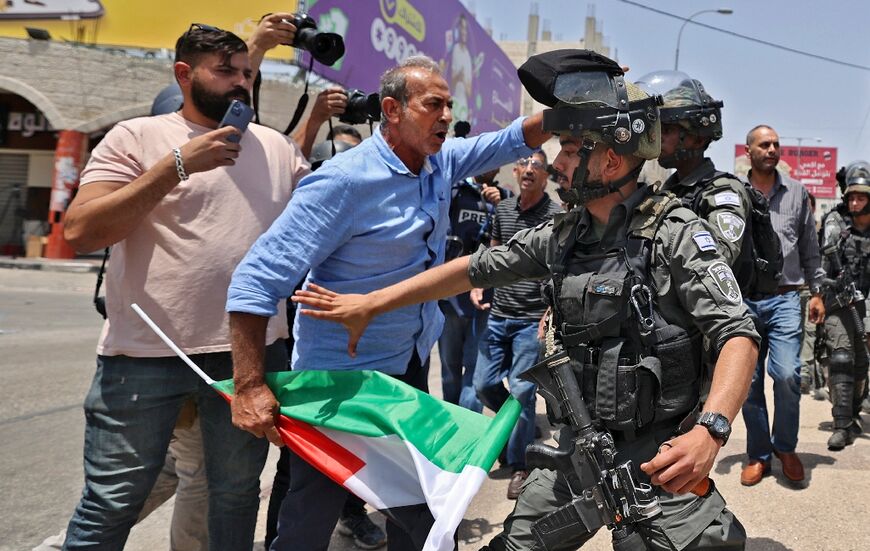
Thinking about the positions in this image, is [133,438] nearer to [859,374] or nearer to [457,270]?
[457,270]

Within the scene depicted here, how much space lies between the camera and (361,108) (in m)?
3.40

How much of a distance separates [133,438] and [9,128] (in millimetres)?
24022

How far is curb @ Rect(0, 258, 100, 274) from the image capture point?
62.1 ft

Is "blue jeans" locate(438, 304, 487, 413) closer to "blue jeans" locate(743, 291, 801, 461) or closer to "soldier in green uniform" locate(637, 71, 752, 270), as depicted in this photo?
"blue jeans" locate(743, 291, 801, 461)

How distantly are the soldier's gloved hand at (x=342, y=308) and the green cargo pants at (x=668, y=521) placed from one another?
2.54 ft

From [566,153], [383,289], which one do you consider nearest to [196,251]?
→ [383,289]

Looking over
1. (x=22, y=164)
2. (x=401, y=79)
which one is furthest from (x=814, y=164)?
(x=401, y=79)

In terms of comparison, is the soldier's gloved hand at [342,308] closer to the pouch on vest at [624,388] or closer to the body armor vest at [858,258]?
the pouch on vest at [624,388]

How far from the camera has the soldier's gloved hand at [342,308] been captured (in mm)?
2361

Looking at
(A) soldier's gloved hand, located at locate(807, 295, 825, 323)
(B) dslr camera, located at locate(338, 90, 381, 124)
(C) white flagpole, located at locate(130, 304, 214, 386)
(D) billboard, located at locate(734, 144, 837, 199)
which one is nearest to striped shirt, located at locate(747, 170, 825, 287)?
(A) soldier's gloved hand, located at locate(807, 295, 825, 323)

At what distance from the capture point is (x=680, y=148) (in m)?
3.44

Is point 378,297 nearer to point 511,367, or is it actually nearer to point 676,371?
point 676,371

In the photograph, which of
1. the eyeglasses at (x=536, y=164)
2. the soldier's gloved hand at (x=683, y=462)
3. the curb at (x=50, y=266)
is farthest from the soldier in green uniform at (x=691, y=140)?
the curb at (x=50, y=266)

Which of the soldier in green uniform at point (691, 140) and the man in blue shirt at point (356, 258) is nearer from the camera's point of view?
the man in blue shirt at point (356, 258)
